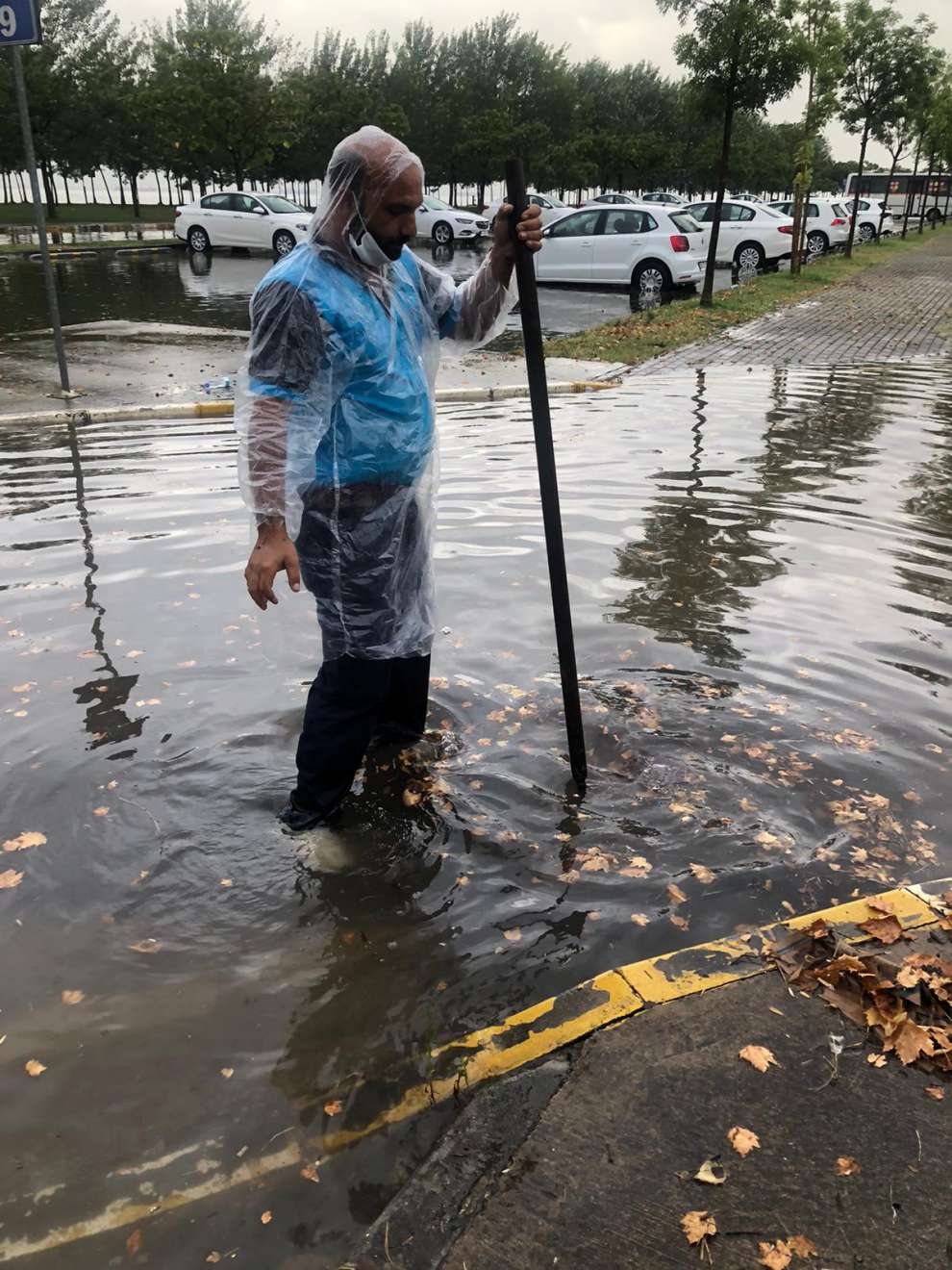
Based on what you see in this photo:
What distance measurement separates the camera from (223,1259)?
200 cm

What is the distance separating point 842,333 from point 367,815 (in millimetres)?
13975

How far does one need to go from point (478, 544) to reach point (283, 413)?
338 centimetres

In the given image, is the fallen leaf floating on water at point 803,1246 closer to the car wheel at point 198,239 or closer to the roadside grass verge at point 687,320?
the roadside grass verge at point 687,320

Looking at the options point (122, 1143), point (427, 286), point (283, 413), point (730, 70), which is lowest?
point (122, 1143)

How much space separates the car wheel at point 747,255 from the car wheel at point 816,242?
5.38 metres

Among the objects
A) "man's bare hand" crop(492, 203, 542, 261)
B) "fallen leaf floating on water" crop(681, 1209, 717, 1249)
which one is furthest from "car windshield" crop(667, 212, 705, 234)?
"fallen leaf floating on water" crop(681, 1209, 717, 1249)

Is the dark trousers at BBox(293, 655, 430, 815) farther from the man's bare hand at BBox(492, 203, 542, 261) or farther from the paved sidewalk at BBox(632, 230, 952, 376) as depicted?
the paved sidewalk at BBox(632, 230, 952, 376)

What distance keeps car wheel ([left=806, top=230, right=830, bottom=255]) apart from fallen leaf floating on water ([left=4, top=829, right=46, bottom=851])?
2956cm

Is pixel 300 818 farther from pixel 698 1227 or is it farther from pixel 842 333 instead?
pixel 842 333

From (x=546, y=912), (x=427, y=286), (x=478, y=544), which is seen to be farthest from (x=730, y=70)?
(x=546, y=912)

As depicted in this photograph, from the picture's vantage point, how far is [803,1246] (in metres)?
1.86

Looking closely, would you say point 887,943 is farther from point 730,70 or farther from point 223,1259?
point 730,70

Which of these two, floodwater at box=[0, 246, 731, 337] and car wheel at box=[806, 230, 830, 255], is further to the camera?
car wheel at box=[806, 230, 830, 255]

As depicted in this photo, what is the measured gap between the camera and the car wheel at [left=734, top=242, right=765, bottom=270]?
2378 cm
